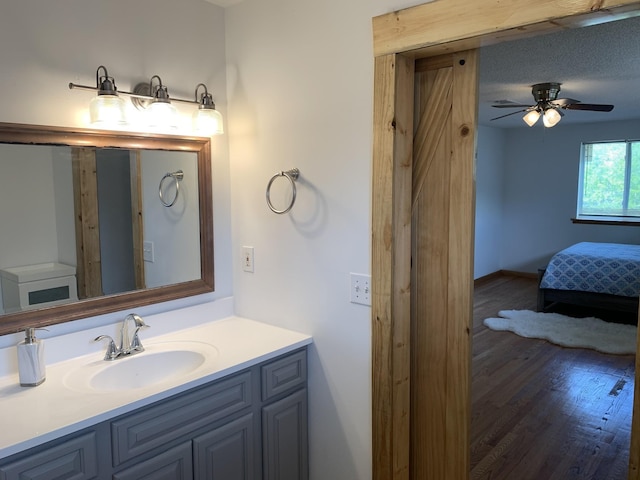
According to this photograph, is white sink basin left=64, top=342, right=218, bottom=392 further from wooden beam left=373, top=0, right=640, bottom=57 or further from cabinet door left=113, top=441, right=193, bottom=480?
wooden beam left=373, top=0, right=640, bottom=57

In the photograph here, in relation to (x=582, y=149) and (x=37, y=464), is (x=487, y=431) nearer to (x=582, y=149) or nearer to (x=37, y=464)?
(x=37, y=464)

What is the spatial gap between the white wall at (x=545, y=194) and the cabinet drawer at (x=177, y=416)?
637cm

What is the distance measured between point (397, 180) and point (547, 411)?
2.31 m

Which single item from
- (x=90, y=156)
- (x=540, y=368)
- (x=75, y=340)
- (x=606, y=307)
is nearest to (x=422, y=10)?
(x=90, y=156)

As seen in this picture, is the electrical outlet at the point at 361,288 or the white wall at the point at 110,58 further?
the electrical outlet at the point at 361,288

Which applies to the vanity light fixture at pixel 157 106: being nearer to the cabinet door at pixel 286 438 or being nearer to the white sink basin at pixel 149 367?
the white sink basin at pixel 149 367

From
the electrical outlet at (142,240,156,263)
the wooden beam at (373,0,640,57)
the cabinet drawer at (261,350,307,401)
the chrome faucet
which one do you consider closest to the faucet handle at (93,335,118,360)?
the chrome faucet

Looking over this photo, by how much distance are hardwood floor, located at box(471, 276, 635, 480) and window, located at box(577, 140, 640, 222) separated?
3.15 m

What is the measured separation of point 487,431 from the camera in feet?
9.55

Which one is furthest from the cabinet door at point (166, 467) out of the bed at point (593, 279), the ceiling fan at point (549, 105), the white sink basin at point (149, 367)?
the bed at point (593, 279)

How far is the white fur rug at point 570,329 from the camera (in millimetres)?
4383

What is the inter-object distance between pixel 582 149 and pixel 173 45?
6.33m

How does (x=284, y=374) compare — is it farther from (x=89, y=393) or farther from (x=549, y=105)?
(x=549, y=105)

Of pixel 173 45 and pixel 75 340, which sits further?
pixel 173 45
